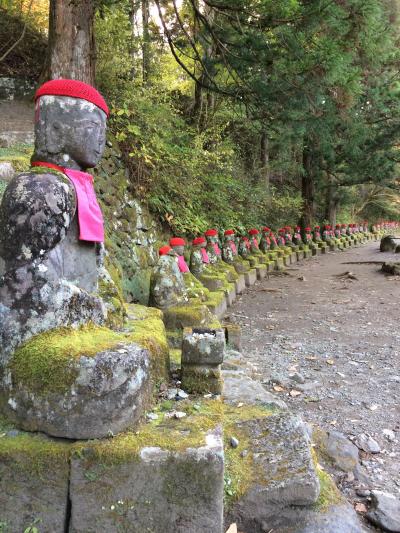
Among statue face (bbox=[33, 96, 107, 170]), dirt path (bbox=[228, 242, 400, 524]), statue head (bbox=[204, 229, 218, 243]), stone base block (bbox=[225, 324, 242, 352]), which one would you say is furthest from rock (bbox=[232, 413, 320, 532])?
statue head (bbox=[204, 229, 218, 243])

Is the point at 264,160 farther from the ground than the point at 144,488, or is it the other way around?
the point at 264,160

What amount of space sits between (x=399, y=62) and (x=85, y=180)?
44.0 ft

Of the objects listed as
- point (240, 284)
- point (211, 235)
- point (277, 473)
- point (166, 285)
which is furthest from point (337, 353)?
point (240, 284)

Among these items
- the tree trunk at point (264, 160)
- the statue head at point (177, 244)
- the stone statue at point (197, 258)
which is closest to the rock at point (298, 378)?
the statue head at point (177, 244)

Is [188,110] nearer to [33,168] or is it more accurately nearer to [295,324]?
[295,324]

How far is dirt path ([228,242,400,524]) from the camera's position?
11.3ft

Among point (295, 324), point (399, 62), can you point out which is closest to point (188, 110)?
point (399, 62)

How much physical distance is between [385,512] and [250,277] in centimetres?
746

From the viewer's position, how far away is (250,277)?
381 inches

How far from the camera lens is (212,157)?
10195 millimetres

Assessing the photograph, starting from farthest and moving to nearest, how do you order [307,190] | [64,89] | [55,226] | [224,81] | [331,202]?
1. [331,202]
2. [307,190]
3. [224,81]
4. [64,89]
5. [55,226]

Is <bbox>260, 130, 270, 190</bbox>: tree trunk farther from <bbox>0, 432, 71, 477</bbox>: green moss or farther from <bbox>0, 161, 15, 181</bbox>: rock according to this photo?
<bbox>0, 432, 71, 477</bbox>: green moss

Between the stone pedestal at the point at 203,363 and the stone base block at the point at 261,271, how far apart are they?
8.05m

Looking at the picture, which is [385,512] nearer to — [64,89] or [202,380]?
[202,380]
